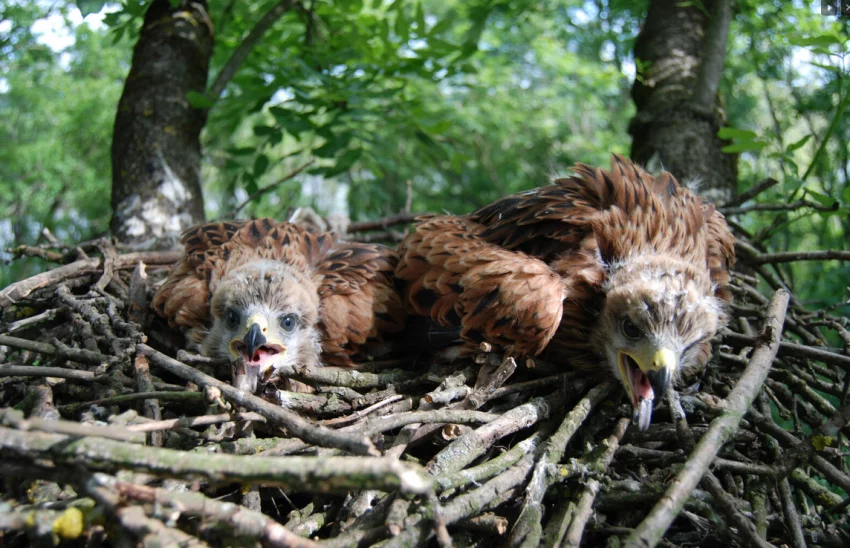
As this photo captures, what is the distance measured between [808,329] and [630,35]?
413 centimetres

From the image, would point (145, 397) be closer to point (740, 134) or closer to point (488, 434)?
point (488, 434)

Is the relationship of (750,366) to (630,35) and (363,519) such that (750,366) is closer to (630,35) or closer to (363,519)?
(363,519)

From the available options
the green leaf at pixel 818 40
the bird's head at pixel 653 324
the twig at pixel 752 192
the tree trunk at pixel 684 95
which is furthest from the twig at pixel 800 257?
the green leaf at pixel 818 40

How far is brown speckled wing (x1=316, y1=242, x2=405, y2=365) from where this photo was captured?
11.5 ft

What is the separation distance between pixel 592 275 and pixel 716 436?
3.57 ft

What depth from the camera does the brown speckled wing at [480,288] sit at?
292 centimetres

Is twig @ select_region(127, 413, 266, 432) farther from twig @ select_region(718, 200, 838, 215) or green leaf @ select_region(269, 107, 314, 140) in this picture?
twig @ select_region(718, 200, 838, 215)

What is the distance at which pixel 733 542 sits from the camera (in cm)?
235

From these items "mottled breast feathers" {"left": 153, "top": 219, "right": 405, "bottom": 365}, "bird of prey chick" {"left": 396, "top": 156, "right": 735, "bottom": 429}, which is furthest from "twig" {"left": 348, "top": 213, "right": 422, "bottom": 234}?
"bird of prey chick" {"left": 396, "top": 156, "right": 735, "bottom": 429}

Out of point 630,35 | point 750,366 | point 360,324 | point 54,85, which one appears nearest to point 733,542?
point 750,366

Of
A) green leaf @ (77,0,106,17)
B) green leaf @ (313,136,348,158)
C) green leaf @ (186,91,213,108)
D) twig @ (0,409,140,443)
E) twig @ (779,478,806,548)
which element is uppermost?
green leaf @ (77,0,106,17)

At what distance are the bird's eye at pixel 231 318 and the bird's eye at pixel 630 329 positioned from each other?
2.08 m

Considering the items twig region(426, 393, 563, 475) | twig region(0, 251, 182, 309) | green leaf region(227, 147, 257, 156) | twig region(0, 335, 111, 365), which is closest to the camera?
twig region(426, 393, 563, 475)

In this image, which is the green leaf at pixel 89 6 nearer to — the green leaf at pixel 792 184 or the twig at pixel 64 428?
the twig at pixel 64 428
